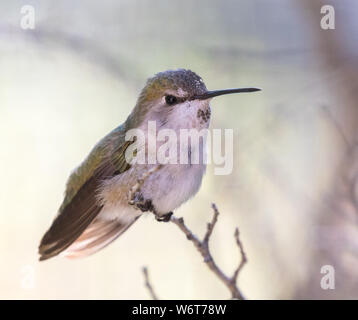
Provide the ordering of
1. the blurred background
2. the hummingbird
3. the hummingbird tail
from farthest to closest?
the blurred background
the hummingbird tail
the hummingbird

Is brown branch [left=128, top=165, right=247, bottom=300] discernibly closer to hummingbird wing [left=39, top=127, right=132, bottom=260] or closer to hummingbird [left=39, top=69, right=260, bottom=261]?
hummingbird [left=39, top=69, right=260, bottom=261]

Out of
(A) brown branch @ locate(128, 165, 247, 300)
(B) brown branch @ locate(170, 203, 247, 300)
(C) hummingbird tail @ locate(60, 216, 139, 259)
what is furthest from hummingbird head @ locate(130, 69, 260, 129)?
(C) hummingbird tail @ locate(60, 216, 139, 259)

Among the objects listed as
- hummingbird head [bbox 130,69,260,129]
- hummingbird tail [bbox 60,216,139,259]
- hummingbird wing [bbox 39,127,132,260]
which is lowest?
hummingbird tail [bbox 60,216,139,259]

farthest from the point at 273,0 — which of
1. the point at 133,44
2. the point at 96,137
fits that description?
the point at 96,137

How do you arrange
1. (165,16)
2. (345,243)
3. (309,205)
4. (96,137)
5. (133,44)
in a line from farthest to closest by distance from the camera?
(165,16), (133,44), (96,137), (309,205), (345,243)

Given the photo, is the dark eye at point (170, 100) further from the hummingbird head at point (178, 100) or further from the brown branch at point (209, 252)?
the brown branch at point (209, 252)

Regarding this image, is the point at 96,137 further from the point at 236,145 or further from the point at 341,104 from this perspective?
the point at 341,104

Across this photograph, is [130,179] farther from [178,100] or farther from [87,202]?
[178,100]
